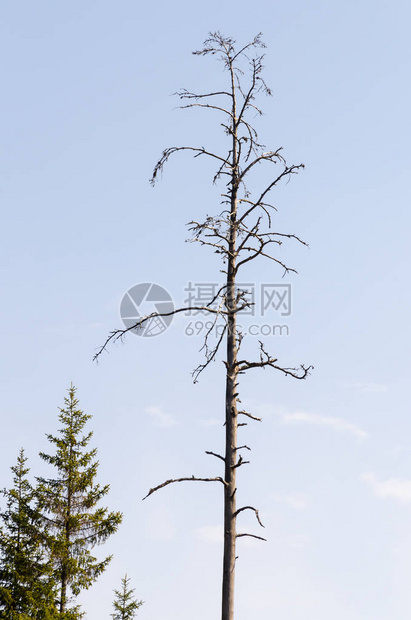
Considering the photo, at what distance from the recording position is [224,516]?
33.0ft

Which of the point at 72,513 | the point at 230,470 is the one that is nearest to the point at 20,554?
the point at 72,513

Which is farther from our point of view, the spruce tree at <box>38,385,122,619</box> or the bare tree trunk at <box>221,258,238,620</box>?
the spruce tree at <box>38,385,122,619</box>

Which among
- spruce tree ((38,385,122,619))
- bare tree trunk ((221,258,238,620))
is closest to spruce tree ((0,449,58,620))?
spruce tree ((38,385,122,619))

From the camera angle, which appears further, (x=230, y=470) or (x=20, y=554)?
(x=20, y=554)

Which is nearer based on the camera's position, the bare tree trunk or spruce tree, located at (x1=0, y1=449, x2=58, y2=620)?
the bare tree trunk

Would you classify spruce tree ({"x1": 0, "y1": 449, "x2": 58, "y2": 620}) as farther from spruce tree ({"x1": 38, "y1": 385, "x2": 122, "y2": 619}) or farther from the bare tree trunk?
the bare tree trunk

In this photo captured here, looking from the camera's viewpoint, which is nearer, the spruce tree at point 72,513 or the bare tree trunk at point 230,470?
the bare tree trunk at point 230,470

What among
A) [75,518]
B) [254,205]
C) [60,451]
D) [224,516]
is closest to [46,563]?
[75,518]

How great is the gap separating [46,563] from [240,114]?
18999 millimetres

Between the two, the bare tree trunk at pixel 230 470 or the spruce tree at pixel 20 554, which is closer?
the bare tree trunk at pixel 230 470

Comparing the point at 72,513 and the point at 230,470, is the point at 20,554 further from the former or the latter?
the point at 230,470

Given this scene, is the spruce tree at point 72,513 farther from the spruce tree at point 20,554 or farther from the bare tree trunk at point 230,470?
the bare tree trunk at point 230,470

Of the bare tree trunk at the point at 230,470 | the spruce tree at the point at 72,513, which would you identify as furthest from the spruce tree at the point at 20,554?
the bare tree trunk at the point at 230,470

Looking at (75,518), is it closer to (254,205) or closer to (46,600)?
(46,600)
